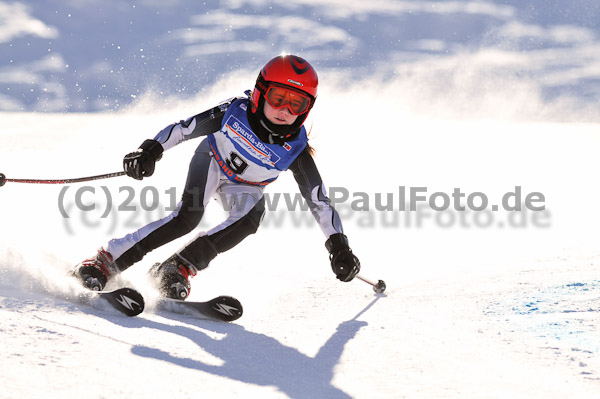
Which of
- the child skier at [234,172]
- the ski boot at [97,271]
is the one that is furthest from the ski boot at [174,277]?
the ski boot at [97,271]

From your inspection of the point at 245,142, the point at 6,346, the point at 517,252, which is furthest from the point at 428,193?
the point at 6,346

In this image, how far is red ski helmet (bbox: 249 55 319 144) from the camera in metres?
3.66

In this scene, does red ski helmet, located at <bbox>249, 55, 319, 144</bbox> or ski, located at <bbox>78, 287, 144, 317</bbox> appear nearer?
ski, located at <bbox>78, 287, 144, 317</bbox>

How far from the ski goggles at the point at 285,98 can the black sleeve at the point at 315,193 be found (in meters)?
0.38

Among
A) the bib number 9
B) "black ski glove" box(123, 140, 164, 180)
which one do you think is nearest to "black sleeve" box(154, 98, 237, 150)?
"black ski glove" box(123, 140, 164, 180)

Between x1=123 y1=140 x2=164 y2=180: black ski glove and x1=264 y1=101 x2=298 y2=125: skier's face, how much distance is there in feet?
2.67

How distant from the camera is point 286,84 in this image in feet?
12.0

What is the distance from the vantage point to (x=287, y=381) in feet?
8.14

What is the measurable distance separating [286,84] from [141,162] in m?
1.10

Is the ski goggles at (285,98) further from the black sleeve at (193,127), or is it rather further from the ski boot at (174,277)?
the ski boot at (174,277)

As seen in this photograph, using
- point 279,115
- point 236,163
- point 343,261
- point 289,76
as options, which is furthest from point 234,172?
point 343,261

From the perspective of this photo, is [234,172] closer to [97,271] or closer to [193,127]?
[193,127]

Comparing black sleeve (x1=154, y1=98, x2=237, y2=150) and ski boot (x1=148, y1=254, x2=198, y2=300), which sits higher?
black sleeve (x1=154, y1=98, x2=237, y2=150)

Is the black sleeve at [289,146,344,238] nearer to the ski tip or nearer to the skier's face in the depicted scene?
the skier's face
